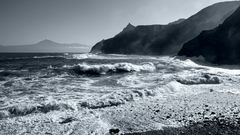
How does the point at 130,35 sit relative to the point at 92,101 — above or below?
above

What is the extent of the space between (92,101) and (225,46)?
1857 inches

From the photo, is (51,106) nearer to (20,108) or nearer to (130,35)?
(20,108)

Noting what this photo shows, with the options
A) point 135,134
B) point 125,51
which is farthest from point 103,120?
point 125,51

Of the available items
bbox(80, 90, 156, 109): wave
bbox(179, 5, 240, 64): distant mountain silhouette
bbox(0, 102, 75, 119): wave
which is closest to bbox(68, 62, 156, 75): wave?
bbox(80, 90, 156, 109): wave

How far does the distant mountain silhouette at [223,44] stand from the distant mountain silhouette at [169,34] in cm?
3985

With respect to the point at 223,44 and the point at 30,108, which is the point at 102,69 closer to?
the point at 30,108

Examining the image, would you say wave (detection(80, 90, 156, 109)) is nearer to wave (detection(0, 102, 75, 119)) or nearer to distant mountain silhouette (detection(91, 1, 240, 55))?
wave (detection(0, 102, 75, 119))

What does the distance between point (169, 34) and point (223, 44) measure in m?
68.3

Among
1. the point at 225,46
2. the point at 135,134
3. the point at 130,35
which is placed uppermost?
the point at 130,35

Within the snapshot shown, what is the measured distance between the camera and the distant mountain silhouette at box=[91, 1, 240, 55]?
102 meters

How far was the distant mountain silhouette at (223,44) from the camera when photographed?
149ft

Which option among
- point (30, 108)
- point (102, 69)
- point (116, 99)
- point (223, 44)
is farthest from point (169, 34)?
point (30, 108)

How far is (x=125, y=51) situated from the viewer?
128m

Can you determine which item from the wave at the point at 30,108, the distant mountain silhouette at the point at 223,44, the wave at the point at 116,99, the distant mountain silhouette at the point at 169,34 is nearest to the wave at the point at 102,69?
the wave at the point at 116,99
